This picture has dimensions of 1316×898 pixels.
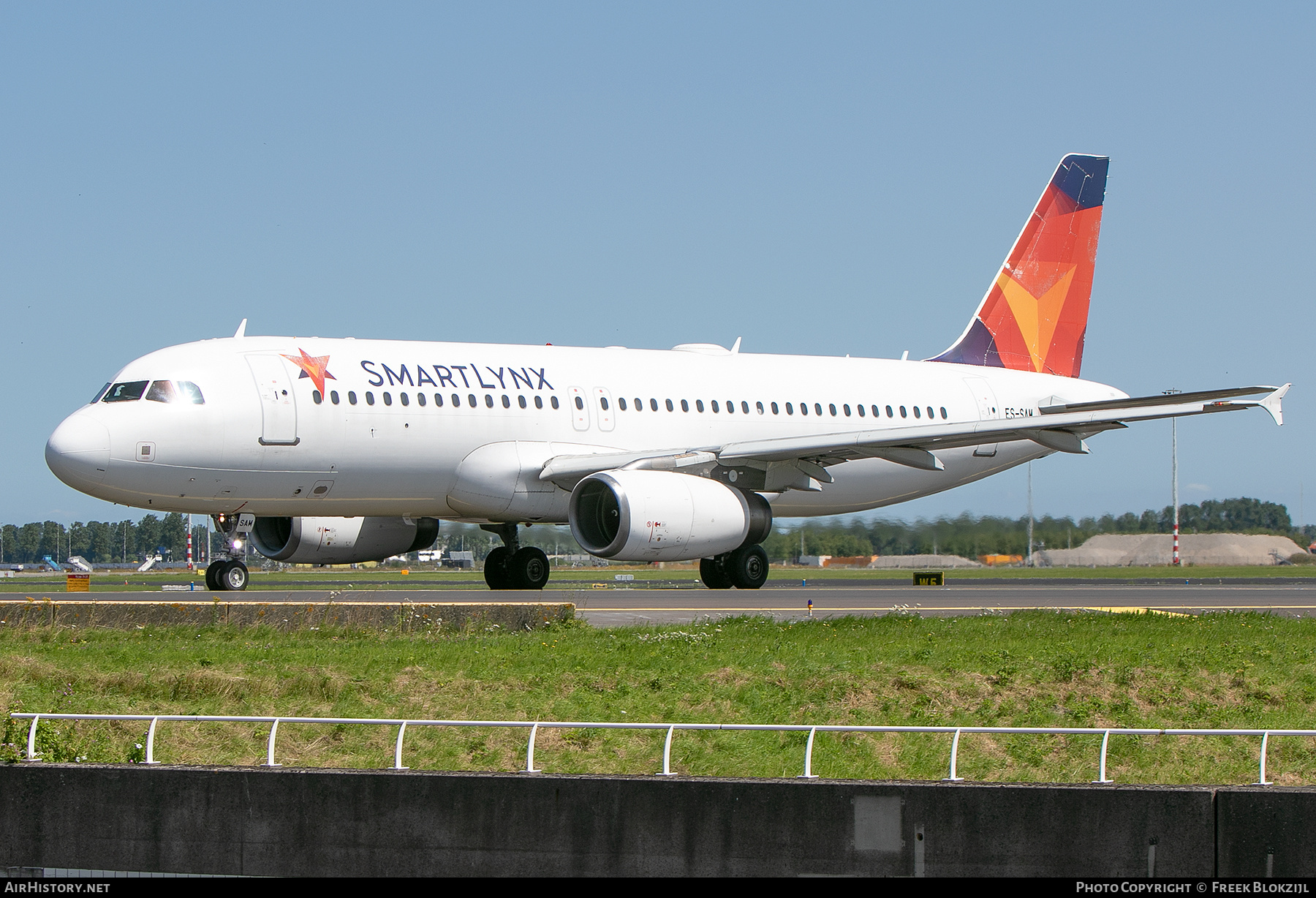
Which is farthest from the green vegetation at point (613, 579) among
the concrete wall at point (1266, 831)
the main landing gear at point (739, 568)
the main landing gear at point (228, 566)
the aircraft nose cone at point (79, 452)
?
the concrete wall at point (1266, 831)

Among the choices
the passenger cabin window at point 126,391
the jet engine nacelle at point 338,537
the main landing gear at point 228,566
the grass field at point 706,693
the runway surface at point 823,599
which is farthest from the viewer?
the jet engine nacelle at point 338,537

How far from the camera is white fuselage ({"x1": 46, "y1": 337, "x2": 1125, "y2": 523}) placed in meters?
22.0

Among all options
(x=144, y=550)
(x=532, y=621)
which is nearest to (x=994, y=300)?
(x=532, y=621)

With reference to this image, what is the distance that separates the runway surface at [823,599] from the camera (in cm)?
1992

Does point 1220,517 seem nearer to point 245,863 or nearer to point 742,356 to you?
point 742,356

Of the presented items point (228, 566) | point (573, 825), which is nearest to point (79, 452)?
point (228, 566)

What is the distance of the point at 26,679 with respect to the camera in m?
14.0

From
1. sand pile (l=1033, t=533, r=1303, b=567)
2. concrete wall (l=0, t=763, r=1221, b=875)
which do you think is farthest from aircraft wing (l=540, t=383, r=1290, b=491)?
sand pile (l=1033, t=533, r=1303, b=567)

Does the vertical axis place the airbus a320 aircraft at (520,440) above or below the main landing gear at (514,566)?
above

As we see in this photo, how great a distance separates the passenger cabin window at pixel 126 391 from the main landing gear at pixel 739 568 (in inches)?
387

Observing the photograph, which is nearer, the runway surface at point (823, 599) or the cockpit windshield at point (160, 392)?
the runway surface at point (823, 599)

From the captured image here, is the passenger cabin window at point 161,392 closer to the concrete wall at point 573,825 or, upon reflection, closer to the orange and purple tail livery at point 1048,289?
the concrete wall at point 573,825

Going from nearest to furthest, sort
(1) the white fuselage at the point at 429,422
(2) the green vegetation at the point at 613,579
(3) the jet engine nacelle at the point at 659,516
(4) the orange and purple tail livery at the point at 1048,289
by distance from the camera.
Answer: (1) the white fuselage at the point at 429,422
(3) the jet engine nacelle at the point at 659,516
(2) the green vegetation at the point at 613,579
(4) the orange and purple tail livery at the point at 1048,289

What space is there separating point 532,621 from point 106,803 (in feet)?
25.7
